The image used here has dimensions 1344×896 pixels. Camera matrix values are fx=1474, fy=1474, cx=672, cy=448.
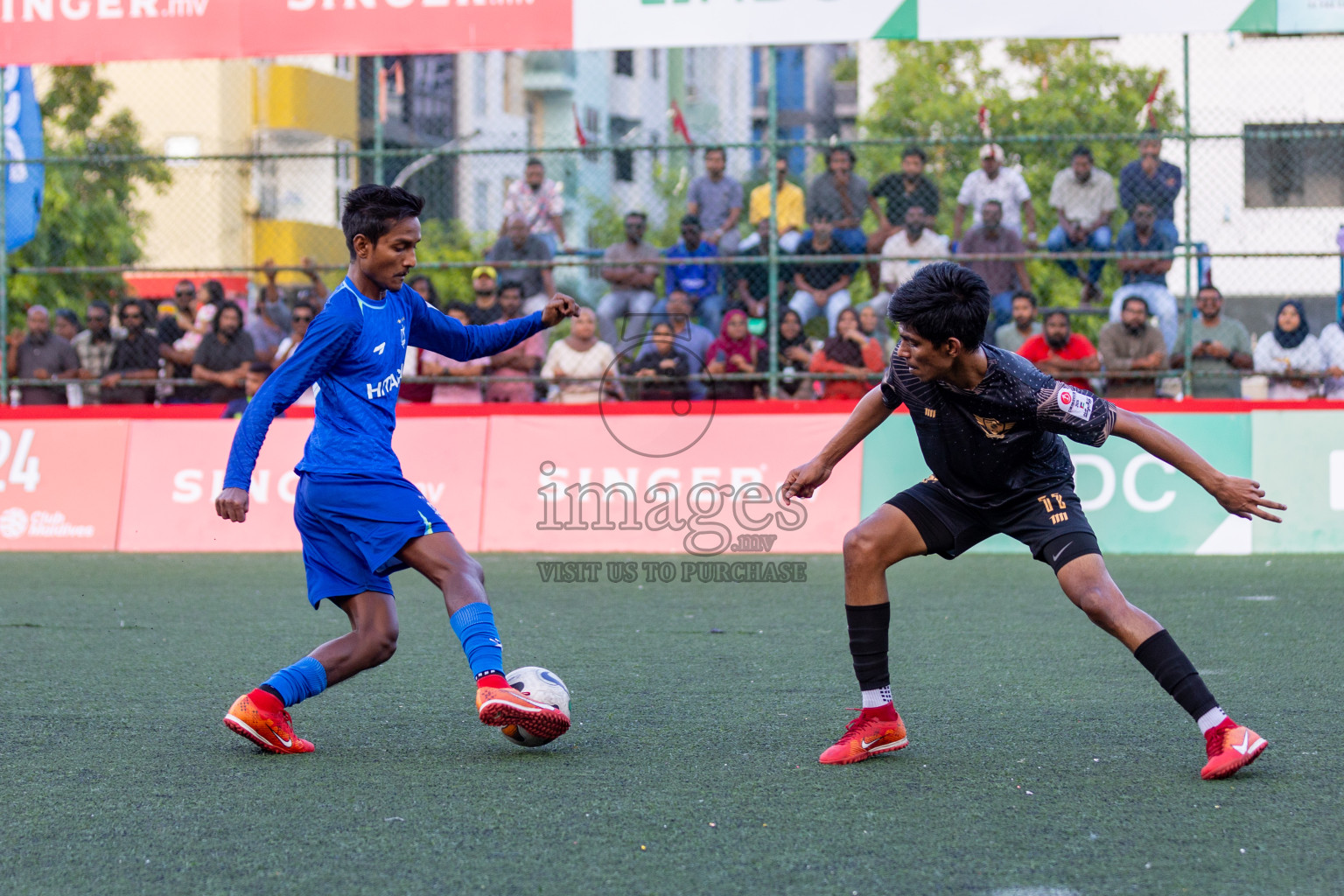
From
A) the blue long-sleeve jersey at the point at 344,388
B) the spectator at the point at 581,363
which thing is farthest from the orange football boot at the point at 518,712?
the spectator at the point at 581,363

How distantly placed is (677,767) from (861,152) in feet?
45.8

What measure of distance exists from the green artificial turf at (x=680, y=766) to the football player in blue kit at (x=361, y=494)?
22cm

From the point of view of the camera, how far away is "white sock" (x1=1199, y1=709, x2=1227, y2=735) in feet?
14.3

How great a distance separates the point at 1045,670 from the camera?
6.34 meters

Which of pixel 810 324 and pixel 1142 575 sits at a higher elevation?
pixel 810 324

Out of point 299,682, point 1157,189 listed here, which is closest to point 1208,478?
point 299,682

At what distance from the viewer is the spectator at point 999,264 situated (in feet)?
41.0

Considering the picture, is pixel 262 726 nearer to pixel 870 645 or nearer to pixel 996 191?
pixel 870 645

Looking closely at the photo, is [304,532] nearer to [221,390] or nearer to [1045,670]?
[1045,670]

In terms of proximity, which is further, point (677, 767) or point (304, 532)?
point (304, 532)

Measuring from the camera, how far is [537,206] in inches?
527

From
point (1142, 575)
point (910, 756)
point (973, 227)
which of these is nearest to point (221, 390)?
point (973, 227)

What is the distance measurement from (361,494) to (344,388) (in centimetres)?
35

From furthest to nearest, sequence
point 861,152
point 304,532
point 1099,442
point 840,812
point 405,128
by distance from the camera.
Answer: point 405,128 < point 861,152 < point 304,532 < point 1099,442 < point 840,812
